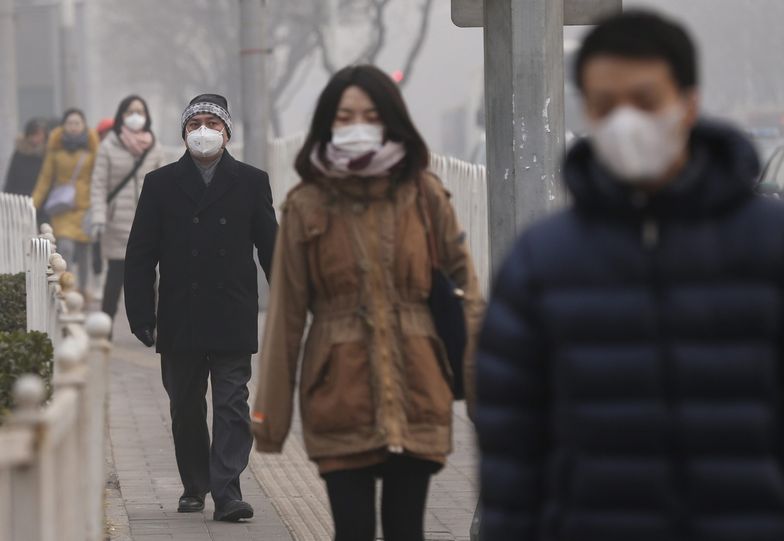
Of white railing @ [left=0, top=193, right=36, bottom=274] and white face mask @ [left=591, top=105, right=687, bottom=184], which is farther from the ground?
white face mask @ [left=591, top=105, right=687, bottom=184]

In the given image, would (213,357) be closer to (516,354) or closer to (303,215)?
(303,215)

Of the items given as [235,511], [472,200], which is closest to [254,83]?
[472,200]

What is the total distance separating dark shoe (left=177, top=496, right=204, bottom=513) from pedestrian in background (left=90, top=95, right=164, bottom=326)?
6483mm

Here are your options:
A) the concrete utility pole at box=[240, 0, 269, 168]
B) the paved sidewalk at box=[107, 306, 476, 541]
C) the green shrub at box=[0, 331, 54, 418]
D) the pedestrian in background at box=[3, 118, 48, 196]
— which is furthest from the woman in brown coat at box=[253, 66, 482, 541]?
the pedestrian in background at box=[3, 118, 48, 196]

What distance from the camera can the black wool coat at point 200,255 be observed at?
752 cm

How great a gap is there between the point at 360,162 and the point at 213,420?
287 cm

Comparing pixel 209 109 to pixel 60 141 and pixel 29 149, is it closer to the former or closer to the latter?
pixel 60 141

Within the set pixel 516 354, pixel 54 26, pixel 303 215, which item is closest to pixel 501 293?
pixel 516 354

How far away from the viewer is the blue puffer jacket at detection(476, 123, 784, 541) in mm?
3125

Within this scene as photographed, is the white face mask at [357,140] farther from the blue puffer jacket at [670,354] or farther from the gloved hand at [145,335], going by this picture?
the gloved hand at [145,335]

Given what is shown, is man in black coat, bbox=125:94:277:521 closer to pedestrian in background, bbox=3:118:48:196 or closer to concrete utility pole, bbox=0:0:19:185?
pedestrian in background, bbox=3:118:48:196

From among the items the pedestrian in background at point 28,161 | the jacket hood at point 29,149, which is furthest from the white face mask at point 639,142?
the jacket hood at point 29,149

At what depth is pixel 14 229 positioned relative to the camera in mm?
11695

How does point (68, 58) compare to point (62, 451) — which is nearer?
point (62, 451)
